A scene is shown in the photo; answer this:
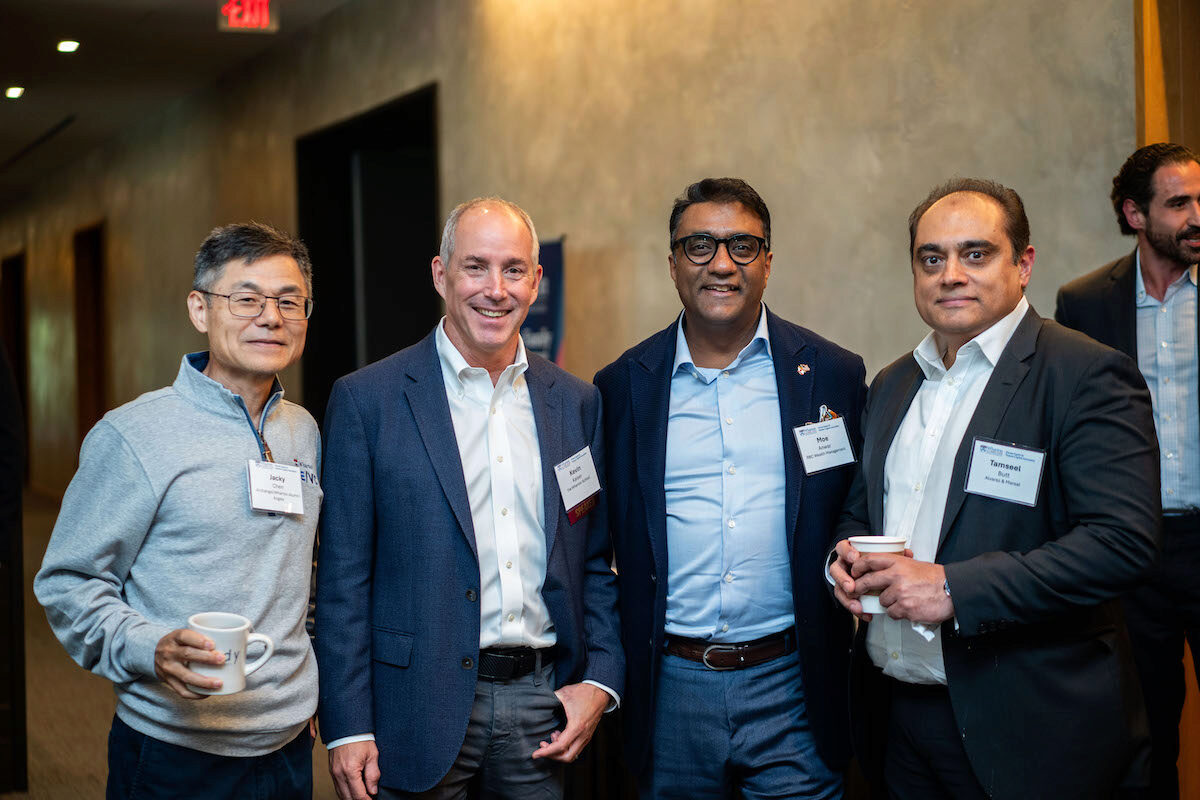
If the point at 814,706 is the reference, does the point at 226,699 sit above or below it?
above

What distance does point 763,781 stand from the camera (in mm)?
2318

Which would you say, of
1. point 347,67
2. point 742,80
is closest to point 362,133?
point 347,67

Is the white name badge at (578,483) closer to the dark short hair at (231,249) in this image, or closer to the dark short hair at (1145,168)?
the dark short hair at (231,249)

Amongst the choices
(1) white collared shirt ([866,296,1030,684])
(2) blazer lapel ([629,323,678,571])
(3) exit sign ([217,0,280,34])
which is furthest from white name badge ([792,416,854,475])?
(3) exit sign ([217,0,280,34])

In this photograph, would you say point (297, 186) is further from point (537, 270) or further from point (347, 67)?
point (537, 270)

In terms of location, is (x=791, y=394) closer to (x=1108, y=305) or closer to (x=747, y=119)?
(x=1108, y=305)

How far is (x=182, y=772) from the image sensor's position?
1.91 meters

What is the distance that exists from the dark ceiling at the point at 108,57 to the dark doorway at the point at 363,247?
1019mm

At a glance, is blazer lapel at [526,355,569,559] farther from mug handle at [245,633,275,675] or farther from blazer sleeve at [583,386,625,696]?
mug handle at [245,633,275,675]

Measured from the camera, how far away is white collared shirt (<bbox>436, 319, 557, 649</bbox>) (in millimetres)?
2152

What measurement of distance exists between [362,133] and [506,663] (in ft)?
19.8

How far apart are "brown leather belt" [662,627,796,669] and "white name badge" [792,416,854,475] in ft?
1.20

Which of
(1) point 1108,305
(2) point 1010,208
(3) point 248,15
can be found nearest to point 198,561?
(2) point 1010,208

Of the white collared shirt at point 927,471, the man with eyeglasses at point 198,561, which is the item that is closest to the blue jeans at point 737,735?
the white collared shirt at point 927,471
